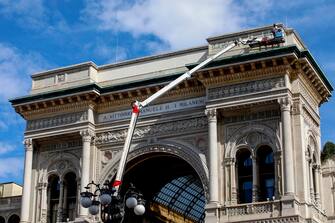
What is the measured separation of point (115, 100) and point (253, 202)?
34.6 feet

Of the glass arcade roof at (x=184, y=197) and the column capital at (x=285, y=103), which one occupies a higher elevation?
the column capital at (x=285, y=103)

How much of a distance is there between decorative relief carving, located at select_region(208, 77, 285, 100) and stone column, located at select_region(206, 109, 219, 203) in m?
1.03

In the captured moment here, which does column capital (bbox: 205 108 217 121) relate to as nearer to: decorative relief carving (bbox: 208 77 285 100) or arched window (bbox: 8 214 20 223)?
decorative relief carving (bbox: 208 77 285 100)

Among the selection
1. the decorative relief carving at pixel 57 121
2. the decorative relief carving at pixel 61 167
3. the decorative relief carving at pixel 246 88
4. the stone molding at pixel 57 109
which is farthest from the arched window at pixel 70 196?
the decorative relief carving at pixel 246 88

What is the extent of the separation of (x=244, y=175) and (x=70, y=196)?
10.7 meters

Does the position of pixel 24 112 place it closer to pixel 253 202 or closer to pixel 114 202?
pixel 253 202

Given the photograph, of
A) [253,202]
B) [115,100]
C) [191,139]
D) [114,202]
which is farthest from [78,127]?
[114,202]

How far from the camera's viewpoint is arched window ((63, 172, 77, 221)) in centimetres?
4172

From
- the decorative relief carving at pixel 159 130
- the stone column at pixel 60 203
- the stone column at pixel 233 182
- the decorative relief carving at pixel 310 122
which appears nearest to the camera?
the stone column at pixel 233 182

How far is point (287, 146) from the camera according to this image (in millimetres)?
36000

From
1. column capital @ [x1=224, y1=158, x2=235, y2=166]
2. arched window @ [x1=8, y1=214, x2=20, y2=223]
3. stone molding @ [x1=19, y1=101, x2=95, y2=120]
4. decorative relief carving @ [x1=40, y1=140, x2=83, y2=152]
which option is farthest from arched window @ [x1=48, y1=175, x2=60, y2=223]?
column capital @ [x1=224, y1=158, x2=235, y2=166]

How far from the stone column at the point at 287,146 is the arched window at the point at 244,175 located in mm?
2592

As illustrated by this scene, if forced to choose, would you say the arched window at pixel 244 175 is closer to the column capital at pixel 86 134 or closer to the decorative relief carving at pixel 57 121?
the column capital at pixel 86 134

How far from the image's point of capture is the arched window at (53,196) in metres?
42.2
